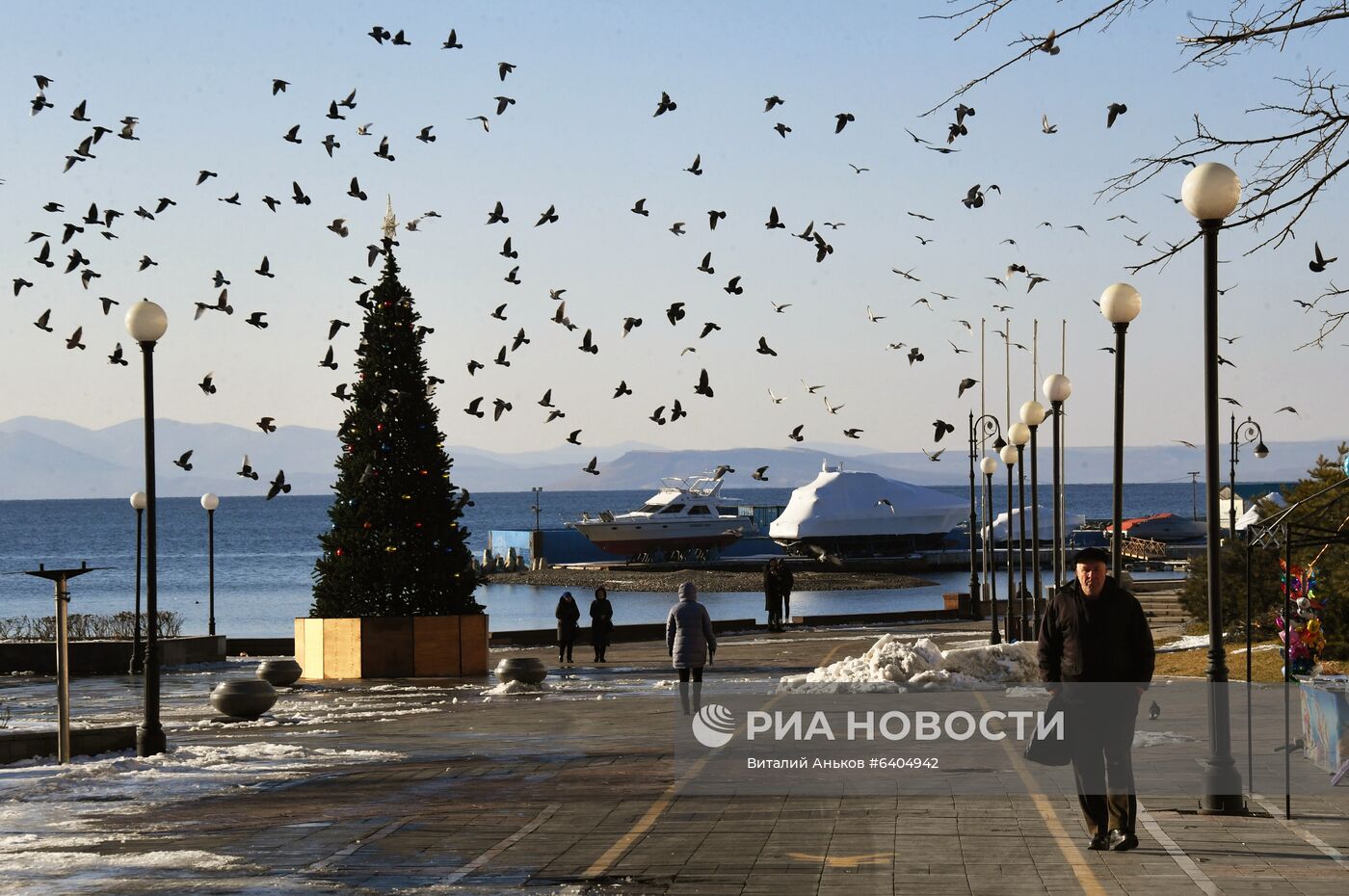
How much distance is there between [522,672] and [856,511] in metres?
105

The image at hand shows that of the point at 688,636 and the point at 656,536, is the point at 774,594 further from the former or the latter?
the point at 656,536

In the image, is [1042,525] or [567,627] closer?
[567,627]

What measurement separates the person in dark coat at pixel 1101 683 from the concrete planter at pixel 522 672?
52.0 feet

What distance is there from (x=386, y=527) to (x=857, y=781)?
17.1 metres

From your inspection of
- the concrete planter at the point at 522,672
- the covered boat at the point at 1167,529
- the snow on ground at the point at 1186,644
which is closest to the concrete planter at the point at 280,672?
the concrete planter at the point at 522,672

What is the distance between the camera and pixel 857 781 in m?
13.7

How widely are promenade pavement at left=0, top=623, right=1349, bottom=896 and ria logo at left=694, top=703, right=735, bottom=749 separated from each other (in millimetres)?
637

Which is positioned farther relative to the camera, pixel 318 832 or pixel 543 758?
pixel 543 758

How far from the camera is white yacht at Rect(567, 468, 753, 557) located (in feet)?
429

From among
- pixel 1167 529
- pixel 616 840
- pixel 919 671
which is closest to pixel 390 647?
pixel 919 671

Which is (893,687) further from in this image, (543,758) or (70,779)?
(70,779)

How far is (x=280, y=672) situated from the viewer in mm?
27219

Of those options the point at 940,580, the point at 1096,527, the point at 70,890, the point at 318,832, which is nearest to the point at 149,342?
the point at 318,832

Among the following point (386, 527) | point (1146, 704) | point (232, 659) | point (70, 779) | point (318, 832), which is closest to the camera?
point (318, 832)
